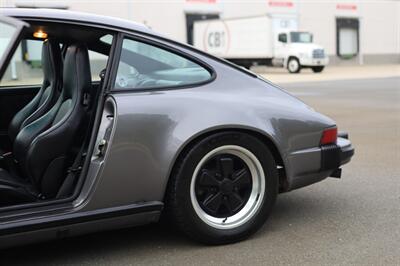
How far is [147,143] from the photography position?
10.5 ft

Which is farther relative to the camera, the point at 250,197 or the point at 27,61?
the point at 27,61

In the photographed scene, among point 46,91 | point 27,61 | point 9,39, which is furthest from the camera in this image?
point 27,61

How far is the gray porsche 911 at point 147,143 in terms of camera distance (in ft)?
10.2

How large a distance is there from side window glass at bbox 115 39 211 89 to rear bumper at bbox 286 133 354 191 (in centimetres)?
88

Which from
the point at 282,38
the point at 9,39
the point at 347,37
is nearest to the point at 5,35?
the point at 9,39

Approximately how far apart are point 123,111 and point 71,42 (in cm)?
77

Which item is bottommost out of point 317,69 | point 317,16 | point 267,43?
point 317,69

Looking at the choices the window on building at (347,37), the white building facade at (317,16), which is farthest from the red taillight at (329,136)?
the window on building at (347,37)

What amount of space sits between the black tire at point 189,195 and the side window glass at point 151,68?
1.45ft

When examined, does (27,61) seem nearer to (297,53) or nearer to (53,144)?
(53,144)

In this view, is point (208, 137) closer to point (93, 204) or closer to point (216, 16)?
point (93, 204)

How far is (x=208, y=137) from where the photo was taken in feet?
10.9

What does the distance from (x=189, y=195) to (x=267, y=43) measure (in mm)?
28505

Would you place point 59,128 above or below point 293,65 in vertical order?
above
